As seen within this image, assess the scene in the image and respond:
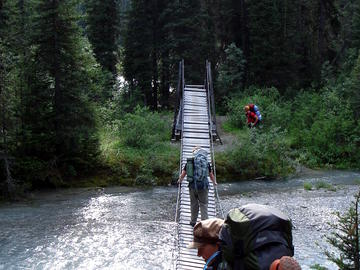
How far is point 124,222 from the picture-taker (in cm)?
1344

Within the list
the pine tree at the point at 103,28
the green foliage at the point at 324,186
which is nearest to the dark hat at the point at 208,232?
the green foliage at the point at 324,186

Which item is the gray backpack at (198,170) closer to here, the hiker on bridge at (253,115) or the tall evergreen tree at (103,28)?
the hiker on bridge at (253,115)

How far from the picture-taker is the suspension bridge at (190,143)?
8.97 m

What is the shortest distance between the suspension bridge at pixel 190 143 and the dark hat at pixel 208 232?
281 cm

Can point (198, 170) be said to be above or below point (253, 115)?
below

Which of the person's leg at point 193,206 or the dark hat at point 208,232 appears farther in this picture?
the person's leg at point 193,206

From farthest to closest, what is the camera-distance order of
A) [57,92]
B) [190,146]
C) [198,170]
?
[57,92], [190,146], [198,170]

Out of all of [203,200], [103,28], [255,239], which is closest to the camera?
[255,239]

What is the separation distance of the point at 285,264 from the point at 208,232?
1.05 metres

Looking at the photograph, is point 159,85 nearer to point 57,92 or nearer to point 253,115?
point 253,115

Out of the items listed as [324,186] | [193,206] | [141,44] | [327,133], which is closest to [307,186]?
[324,186]

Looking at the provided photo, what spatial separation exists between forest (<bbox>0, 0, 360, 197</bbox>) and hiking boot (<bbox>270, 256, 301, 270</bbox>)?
1421 centimetres

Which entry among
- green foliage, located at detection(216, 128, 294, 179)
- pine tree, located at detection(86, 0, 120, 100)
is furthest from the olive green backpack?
pine tree, located at detection(86, 0, 120, 100)

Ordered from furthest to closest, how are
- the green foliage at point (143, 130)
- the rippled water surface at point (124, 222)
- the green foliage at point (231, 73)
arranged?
the green foliage at point (231, 73)
the green foliage at point (143, 130)
the rippled water surface at point (124, 222)
